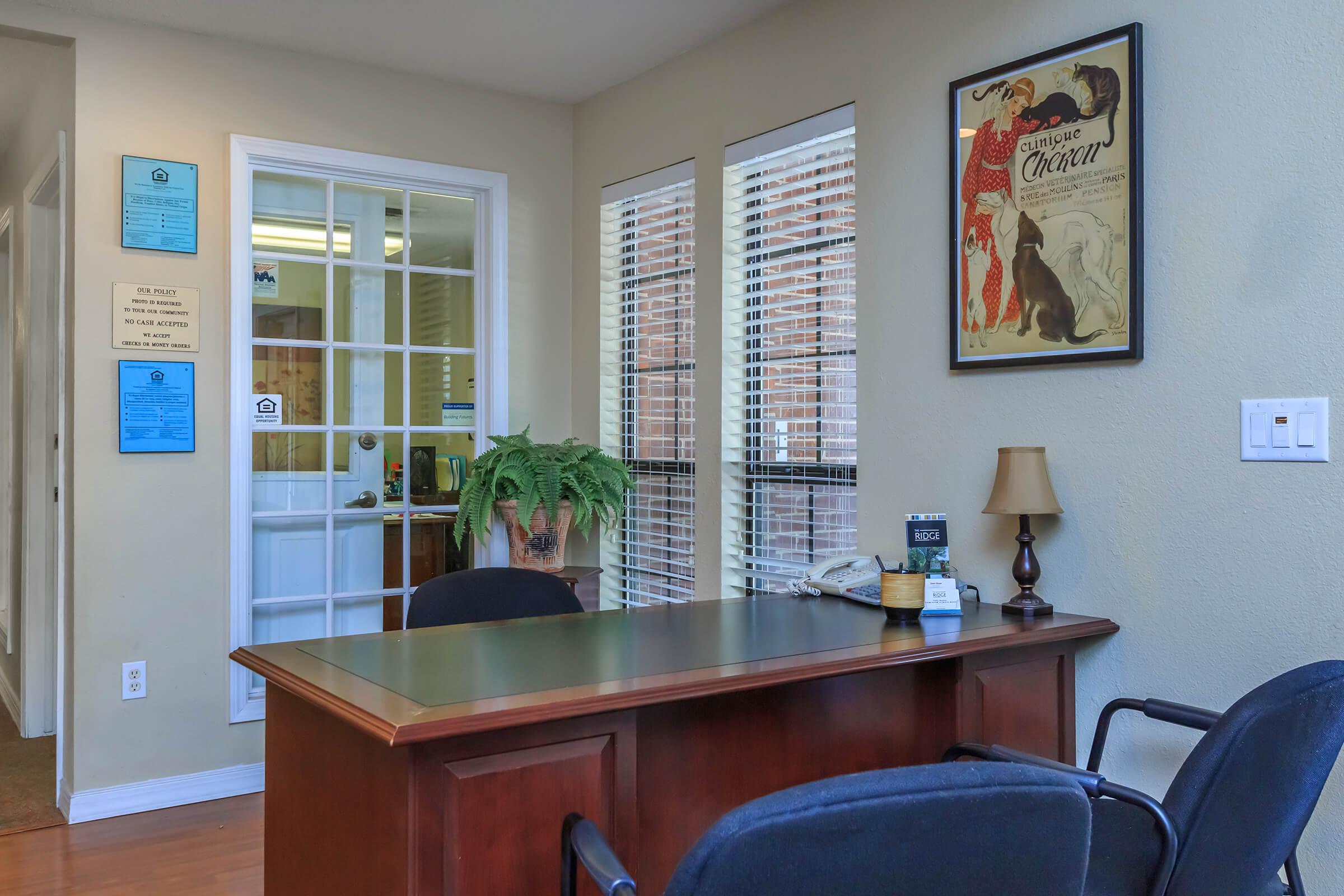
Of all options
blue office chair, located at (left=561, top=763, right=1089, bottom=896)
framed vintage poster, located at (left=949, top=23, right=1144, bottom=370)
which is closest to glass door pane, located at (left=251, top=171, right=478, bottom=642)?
framed vintage poster, located at (left=949, top=23, right=1144, bottom=370)

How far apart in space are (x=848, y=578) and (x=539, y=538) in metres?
1.41

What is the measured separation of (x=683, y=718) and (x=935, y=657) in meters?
0.52

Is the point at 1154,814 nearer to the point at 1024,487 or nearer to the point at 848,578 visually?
the point at 1024,487

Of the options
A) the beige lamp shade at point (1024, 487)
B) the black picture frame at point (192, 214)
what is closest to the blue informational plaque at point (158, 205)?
the black picture frame at point (192, 214)

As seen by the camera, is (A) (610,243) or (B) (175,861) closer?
(B) (175,861)

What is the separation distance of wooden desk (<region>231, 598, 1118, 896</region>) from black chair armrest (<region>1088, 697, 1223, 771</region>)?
0.16m

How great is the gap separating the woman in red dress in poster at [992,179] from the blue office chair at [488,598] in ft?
4.22

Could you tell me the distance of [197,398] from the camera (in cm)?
354

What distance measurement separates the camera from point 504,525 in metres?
4.07

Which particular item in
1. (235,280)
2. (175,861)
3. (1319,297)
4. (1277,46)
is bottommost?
(175,861)

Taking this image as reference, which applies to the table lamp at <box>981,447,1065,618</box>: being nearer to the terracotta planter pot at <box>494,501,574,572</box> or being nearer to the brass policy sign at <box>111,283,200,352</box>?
the terracotta planter pot at <box>494,501,574,572</box>

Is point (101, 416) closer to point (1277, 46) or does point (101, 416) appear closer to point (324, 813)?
point (324, 813)

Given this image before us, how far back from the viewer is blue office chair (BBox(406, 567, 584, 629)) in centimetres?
255

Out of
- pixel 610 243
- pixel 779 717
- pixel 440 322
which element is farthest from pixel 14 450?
pixel 779 717
